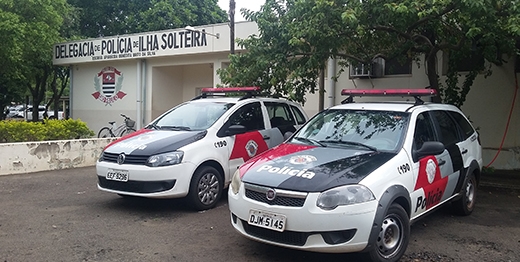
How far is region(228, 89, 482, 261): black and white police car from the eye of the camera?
158 inches

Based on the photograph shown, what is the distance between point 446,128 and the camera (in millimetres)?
5898

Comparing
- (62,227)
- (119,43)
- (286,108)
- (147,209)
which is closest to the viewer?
(62,227)

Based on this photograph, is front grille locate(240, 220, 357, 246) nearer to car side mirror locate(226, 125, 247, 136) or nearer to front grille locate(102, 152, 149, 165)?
front grille locate(102, 152, 149, 165)

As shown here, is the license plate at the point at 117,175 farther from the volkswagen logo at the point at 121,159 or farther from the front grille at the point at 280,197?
the front grille at the point at 280,197

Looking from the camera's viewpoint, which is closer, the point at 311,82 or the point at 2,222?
the point at 2,222

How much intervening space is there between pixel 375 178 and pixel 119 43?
15.4 m

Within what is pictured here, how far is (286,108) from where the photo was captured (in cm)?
810

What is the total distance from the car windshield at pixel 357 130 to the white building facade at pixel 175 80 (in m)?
5.98

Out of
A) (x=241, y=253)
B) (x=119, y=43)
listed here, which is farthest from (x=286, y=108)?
→ (x=119, y=43)

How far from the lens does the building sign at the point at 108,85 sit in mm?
18359

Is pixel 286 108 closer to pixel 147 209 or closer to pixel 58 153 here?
pixel 147 209

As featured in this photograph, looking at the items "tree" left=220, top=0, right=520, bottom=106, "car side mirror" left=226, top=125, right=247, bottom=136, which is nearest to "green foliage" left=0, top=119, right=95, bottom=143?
"tree" left=220, top=0, right=520, bottom=106

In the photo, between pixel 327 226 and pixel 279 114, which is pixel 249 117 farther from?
pixel 327 226

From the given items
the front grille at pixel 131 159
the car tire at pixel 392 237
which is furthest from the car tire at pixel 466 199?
the front grille at pixel 131 159
